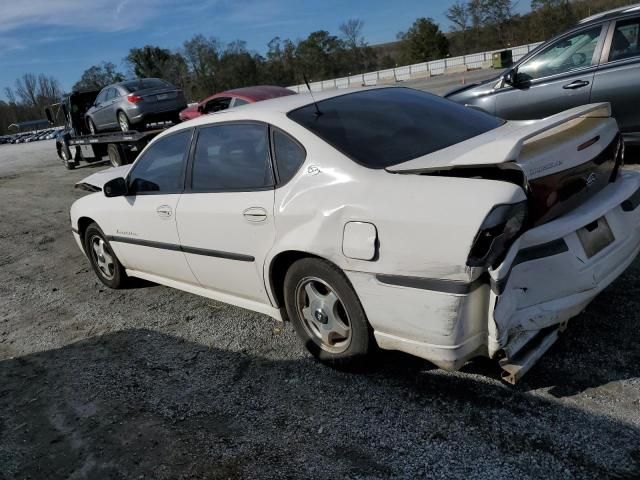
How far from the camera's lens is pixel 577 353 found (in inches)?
117

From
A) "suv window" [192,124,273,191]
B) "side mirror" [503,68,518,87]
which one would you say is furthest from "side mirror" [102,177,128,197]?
"side mirror" [503,68,518,87]

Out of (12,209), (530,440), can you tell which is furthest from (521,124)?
(12,209)

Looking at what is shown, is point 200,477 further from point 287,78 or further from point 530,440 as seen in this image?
point 287,78

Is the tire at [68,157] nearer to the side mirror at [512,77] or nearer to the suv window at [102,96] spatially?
the suv window at [102,96]

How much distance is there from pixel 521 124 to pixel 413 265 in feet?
5.09

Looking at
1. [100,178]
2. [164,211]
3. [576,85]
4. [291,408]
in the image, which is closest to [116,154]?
[100,178]

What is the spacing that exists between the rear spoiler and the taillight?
0.73 feet

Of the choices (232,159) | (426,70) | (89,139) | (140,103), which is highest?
(426,70)

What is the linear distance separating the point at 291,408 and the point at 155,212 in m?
1.97

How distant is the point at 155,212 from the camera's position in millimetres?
4148

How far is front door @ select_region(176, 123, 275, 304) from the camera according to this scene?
10.9ft

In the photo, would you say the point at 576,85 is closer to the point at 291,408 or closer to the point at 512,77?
the point at 512,77

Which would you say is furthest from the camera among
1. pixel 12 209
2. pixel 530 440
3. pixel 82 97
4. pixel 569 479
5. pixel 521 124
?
pixel 82 97

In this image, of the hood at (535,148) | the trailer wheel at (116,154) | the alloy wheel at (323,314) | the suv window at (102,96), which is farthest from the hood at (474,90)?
the suv window at (102,96)
